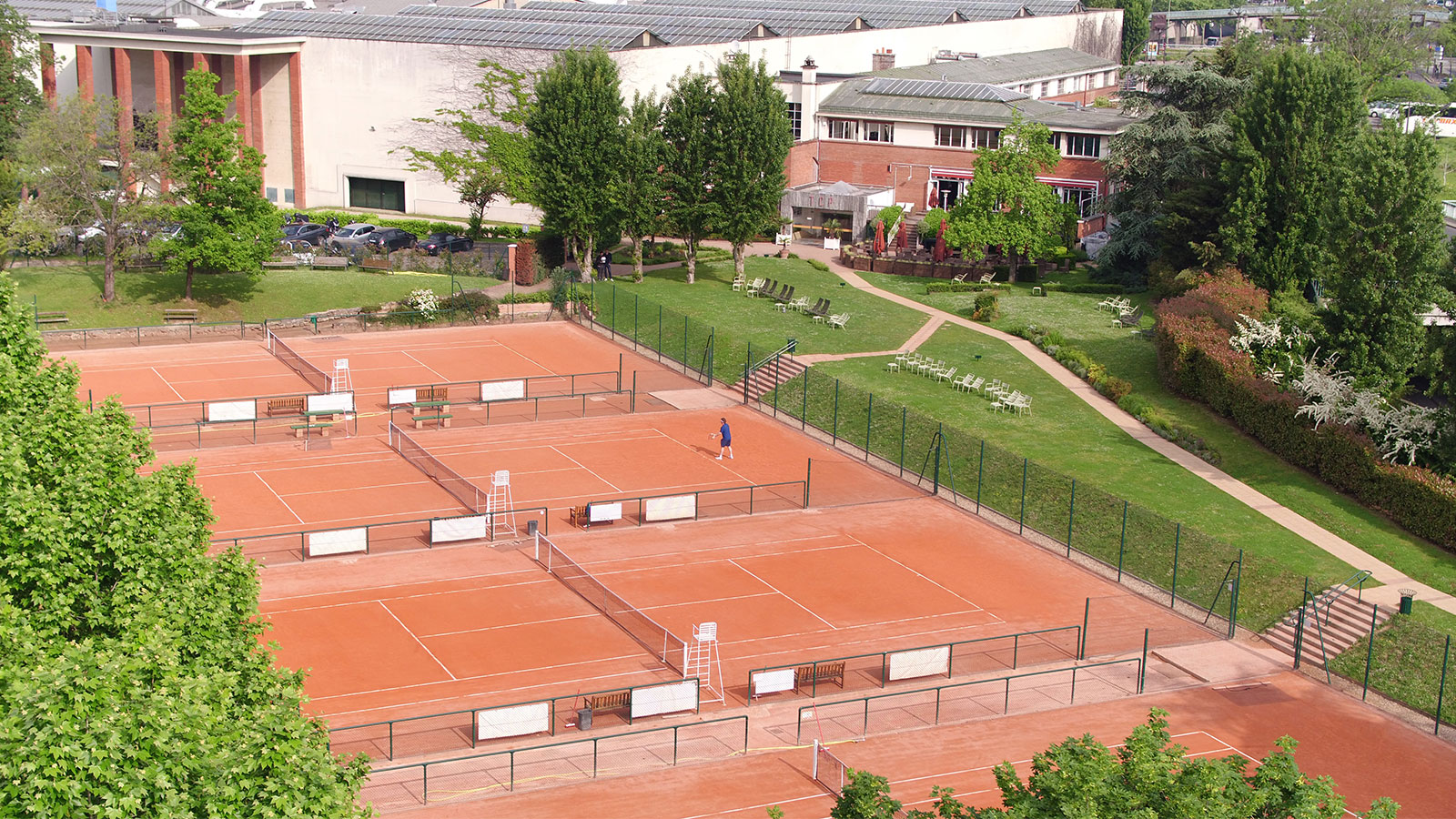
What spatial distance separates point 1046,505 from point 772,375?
15.3m

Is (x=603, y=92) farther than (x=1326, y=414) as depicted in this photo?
Yes

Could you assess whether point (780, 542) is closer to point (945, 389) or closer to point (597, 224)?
point (945, 389)

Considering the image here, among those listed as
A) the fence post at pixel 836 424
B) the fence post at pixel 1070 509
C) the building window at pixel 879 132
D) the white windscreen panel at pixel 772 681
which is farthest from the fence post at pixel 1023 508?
the building window at pixel 879 132

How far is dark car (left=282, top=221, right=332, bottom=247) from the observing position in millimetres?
72875

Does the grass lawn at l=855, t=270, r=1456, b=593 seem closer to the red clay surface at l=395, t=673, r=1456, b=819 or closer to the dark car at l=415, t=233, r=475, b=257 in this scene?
the red clay surface at l=395, t=673, r=1456, b=819

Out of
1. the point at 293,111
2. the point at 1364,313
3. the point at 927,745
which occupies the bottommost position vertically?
the point at 927,745

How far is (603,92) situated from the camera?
65.3 meters

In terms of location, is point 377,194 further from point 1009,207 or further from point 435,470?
point 435,470

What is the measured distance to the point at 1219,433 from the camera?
159 ft

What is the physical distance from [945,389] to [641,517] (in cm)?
1671

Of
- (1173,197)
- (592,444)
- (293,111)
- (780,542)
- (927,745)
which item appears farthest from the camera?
(293,111)

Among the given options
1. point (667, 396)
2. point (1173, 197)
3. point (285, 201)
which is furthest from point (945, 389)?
point (285, 201)

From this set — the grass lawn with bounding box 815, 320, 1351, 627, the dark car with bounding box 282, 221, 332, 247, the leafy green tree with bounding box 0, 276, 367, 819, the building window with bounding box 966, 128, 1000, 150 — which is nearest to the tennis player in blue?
the grass lawn with bounding box 815, 320, 1351, 627

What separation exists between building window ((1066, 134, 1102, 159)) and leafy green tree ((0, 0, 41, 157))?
179 ft
